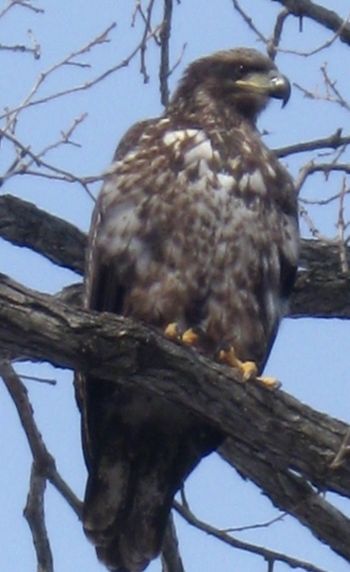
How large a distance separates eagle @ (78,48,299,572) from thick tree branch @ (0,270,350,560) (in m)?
0.61

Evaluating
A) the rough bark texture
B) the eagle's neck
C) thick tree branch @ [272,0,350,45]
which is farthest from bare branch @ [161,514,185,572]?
thick tree branch @ [272,0,350,45]

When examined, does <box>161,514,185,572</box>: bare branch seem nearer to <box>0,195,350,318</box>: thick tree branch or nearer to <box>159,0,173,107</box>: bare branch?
<box>0,195,350,318</box>: thick tree branch

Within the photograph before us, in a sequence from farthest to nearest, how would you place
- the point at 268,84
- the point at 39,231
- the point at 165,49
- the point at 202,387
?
1. the point at 268,84
2. the point at 39,231
3. the point at 165,49
4. the point at 202,387

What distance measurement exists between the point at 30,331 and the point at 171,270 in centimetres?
119

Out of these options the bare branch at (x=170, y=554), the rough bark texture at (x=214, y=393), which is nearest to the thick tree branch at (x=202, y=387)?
the rough bark texture at (x=214, y=393)

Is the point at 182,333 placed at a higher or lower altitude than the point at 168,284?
lower


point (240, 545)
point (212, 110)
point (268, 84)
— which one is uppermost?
point (268, 84)

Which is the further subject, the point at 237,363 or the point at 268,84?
the point at 268,84

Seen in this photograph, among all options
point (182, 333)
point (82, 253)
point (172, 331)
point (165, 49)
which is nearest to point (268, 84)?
point (165, 49)

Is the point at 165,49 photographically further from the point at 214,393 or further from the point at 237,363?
the point at 214,393

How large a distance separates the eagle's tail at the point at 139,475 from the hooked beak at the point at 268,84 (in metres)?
1.46

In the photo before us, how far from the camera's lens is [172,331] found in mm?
5297

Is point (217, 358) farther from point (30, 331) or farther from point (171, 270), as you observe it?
point (30, 331)

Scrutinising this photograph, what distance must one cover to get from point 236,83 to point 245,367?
1.64 metres
